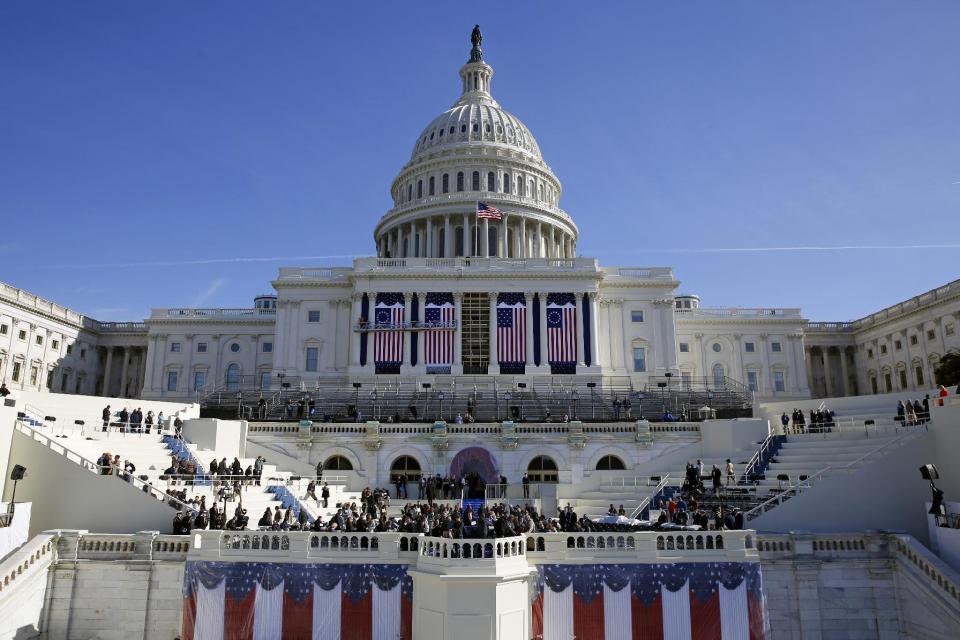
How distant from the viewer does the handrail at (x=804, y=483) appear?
3011 centimetres

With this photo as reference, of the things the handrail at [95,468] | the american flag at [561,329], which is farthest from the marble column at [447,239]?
the handrail at [95,468]

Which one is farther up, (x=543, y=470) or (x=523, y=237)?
(x=523, y=237)

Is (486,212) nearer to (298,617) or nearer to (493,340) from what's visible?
(493,340)

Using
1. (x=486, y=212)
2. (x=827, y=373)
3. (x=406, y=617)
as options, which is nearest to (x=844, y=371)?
(x=827, y=373)

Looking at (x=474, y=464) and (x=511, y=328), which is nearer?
(x=474, y=464)

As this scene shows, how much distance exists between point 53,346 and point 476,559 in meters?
79.6

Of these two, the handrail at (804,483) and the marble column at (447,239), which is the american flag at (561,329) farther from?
the handrail at (804,483)

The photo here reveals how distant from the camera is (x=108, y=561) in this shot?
82.2 ft

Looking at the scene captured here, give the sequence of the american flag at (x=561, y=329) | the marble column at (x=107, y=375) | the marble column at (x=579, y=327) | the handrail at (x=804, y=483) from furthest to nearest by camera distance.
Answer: the marble column at (x=107, y=375), the american flag at (x=561, y=329), the marble column at (x=579, y=327), the handrail at (x=804, y=483)

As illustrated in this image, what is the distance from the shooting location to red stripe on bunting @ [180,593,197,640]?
77.3 feet

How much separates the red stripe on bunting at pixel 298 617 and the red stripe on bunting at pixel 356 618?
1.04 metres

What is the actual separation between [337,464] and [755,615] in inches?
1138

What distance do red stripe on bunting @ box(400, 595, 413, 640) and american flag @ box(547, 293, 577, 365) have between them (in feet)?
152

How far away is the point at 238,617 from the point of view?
23484 millimetres
